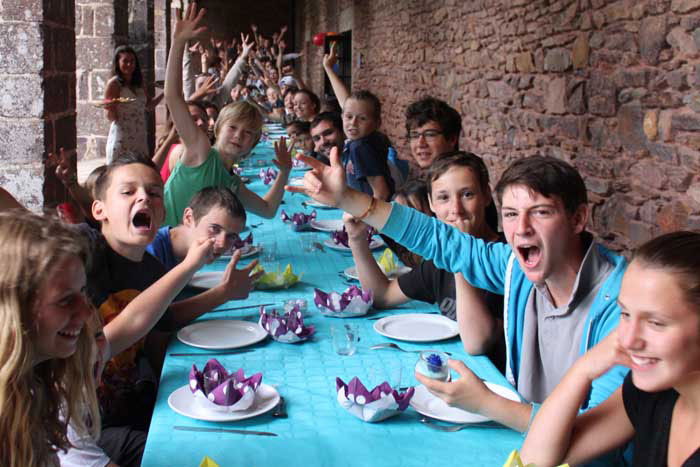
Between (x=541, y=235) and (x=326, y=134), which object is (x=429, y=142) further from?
(x=541, y=235)

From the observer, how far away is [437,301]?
2805 millimetres

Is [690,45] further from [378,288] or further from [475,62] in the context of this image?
[475,62]

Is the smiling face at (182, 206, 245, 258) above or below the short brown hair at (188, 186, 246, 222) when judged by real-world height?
below

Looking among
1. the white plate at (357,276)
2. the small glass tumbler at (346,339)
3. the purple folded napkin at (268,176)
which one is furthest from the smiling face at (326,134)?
the small glass tumbler at (346,339)

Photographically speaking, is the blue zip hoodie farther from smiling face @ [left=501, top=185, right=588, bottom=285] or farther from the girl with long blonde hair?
the girl with long blonde hair

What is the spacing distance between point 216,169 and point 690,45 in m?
2.49

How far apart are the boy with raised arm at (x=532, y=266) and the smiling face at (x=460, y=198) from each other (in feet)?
1.16

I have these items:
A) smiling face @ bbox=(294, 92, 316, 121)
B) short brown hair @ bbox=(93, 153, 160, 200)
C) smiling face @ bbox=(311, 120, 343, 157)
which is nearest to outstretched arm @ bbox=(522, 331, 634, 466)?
short brown hair @ bbox=(93, 153, 160, 200)

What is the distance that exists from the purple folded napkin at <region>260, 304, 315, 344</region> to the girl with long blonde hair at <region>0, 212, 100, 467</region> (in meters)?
0.84

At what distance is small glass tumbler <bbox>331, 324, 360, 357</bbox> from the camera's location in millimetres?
2275

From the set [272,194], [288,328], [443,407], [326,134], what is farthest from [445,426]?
[326,134]

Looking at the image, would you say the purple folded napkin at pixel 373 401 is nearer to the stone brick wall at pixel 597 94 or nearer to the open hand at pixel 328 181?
the open hand at pixel 328 181

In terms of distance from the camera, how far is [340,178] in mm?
2344

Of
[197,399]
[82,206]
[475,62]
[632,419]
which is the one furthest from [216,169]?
[475,62]
